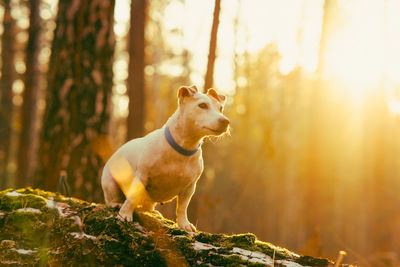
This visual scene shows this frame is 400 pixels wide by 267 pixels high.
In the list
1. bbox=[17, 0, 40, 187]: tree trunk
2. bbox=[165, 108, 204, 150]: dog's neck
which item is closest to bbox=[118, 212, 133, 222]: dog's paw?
bbox=[165, 108, 204, 150]: dog's neck

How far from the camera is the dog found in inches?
158

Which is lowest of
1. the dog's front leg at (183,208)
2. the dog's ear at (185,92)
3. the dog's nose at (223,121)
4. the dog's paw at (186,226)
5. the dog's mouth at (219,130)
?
the dog's paw at (186,226)

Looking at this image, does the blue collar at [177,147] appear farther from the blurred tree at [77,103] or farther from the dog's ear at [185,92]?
the blurred tree at [77,103]

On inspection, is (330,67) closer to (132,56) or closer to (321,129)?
(321,129)

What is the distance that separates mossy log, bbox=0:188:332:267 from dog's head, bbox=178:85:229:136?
42.3 inches

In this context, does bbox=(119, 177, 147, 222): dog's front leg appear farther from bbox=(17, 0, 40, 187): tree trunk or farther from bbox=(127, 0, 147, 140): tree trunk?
bbox=(17, 0, 40, 187): tree trunk

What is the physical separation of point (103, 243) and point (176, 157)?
4.15 feet

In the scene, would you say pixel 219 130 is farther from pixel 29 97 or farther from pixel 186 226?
pixel 29 97

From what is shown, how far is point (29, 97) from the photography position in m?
15.2

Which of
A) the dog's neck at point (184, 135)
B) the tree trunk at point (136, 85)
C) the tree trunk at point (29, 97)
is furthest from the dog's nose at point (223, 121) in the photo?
the tree trunk at point (29, 97)

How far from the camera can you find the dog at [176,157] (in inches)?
158

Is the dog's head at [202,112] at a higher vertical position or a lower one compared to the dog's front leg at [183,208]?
higher

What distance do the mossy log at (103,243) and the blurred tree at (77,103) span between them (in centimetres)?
248

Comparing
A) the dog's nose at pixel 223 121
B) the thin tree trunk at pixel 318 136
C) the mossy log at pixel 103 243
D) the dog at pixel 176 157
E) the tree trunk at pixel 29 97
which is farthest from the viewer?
the tree trunk at pixel 29 97
